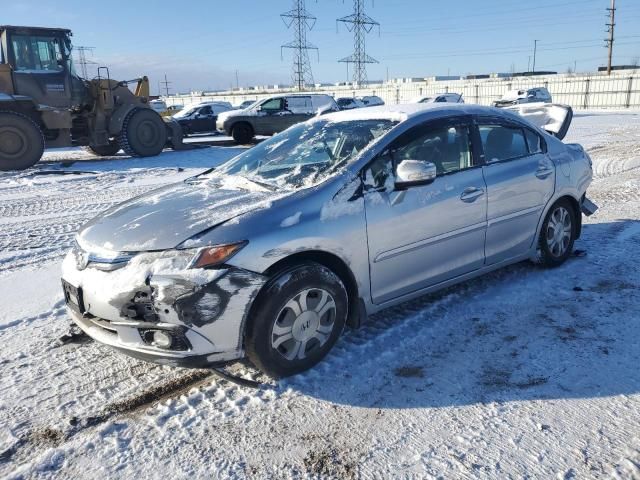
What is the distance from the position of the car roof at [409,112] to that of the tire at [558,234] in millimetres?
1083

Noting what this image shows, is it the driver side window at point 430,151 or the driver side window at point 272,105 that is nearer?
the driver side window at point 430,151

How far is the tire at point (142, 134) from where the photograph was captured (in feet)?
45.9

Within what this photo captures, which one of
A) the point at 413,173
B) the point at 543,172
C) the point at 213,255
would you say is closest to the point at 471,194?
the point at 413,173

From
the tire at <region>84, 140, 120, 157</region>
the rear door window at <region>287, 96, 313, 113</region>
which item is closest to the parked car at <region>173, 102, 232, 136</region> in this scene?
the rear door window at <region>287, 96, 313, 113</region>

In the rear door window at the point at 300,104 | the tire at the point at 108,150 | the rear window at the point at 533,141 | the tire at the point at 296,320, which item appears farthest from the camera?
the rear door window at the point at 300,104

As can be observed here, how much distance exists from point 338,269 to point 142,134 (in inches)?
488

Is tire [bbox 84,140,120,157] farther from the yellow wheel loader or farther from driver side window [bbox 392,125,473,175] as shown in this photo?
driver side window [bbox 392,125,473,175]

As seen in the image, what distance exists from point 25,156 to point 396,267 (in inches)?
444

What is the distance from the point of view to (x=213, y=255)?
2836 mm

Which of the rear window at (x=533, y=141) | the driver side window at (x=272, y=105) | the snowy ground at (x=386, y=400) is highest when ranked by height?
the driver side window at (x=272, y=105)

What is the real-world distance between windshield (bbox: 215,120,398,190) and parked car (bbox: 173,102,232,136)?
18090 millimetres

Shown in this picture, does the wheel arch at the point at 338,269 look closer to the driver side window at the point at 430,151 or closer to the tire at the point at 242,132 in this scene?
the driver side window at the point at 430,151

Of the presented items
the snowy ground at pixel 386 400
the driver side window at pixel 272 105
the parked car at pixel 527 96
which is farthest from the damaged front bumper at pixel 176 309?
the parked car at pixel 527 96

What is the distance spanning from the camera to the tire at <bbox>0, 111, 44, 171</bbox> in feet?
38.4
